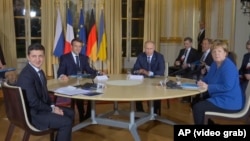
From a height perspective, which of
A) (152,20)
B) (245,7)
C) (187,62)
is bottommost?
(187,62)

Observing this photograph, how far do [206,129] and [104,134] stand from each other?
182cm

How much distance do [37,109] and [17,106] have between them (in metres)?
0.18

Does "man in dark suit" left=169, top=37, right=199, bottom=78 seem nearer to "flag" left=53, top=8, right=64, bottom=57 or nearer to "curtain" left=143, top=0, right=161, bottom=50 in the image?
"curtain" left=143, top=0, right=161, bottom=50

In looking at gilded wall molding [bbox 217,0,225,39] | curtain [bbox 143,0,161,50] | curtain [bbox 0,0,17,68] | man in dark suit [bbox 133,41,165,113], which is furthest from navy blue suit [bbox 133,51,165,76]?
curtain [bbox 0,0,17,68]

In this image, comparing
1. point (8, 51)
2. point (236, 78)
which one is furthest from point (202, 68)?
point (8, 51)

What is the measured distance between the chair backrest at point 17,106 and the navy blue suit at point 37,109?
7 centimetres

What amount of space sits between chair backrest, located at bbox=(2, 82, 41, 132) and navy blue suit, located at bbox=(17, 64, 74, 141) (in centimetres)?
7

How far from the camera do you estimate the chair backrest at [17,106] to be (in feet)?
8.48

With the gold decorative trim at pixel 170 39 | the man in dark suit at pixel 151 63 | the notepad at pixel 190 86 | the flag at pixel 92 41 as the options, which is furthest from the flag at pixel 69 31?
the notepad at pixel 190 86

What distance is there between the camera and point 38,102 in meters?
2.72

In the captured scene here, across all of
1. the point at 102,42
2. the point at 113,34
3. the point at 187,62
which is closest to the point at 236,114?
the point at 187,62

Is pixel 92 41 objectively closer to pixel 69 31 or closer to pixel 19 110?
pixel 69 31

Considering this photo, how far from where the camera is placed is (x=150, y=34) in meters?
7.75

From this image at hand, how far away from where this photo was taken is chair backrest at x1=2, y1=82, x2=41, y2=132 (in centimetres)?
259
